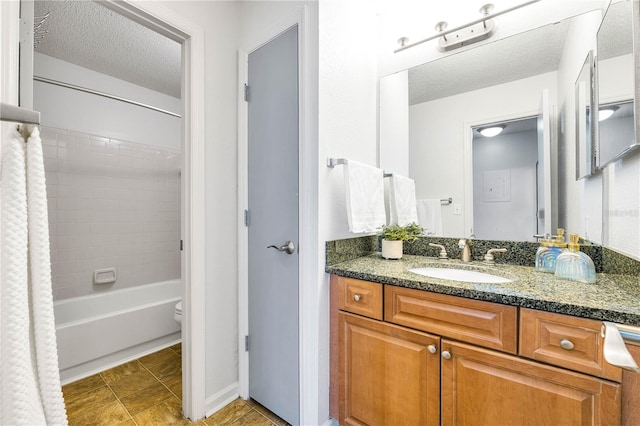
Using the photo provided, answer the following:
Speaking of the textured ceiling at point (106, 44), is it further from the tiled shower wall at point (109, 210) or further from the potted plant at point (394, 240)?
the potted plant at point (394, 240)

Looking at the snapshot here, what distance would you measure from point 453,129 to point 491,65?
1.19 feet

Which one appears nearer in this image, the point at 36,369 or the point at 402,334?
the point at 36,369

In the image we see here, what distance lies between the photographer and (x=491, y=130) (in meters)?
1.51

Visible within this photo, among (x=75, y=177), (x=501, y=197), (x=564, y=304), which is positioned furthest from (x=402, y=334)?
(x=75, y=177)

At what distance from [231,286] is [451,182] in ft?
4.78

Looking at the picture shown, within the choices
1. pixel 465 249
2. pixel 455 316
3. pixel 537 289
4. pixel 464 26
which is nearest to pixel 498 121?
pixel 464 26

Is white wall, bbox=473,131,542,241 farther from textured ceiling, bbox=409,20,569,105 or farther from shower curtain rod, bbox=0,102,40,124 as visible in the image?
shower curtain rod, bbox=0,102,40,124

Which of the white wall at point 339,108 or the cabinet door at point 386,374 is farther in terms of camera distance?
the white wall at point 339,108

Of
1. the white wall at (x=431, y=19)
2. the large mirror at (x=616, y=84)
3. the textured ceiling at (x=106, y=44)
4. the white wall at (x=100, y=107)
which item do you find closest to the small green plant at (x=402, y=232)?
the large mirror at (x=616, y=84)

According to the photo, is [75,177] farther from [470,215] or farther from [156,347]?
[470,215]

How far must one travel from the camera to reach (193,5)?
1.49m

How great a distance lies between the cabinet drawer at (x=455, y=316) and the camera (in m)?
0.94

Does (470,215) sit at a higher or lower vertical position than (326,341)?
higher

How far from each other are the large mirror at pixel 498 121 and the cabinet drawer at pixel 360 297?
67 cm
